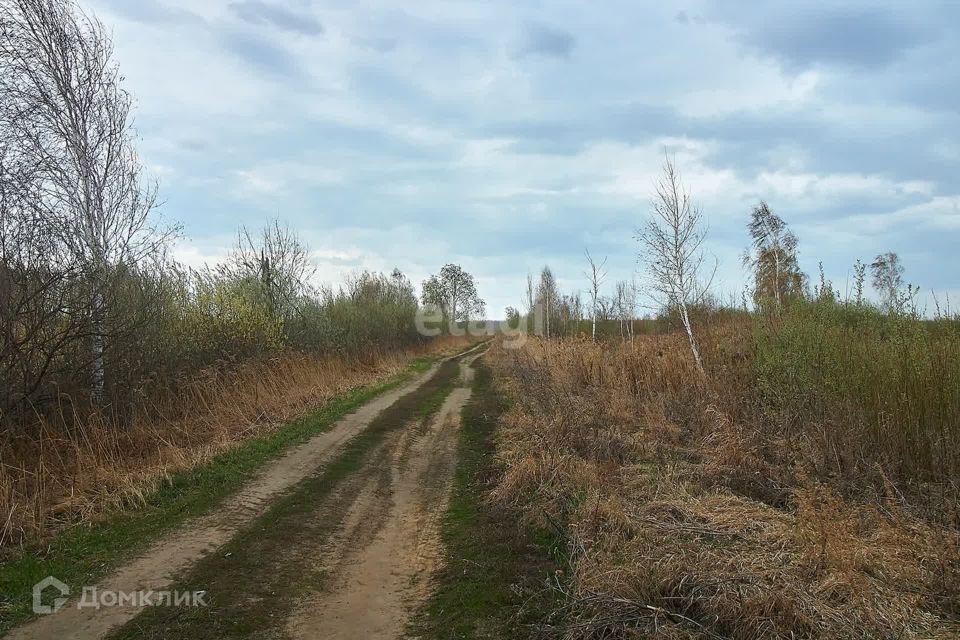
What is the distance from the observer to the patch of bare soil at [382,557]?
12.8 feet

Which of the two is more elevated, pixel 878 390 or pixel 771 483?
pixel 878 390

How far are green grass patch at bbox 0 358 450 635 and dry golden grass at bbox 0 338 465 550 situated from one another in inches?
9.3

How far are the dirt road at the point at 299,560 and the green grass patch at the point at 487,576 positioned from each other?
0.63ft

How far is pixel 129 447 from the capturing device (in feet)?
27.6

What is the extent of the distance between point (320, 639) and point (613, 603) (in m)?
1.89

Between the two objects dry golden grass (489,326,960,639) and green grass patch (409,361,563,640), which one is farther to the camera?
green grass patch (409,361,563,640)

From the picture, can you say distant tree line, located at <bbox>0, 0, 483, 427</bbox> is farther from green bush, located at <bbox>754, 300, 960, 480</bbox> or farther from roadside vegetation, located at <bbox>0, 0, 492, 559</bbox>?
green bush, located at <bbox>754, 300, 960, 480</bbox>

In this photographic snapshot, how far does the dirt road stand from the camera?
12.6ft

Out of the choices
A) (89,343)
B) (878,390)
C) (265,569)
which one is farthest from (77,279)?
(878,390)

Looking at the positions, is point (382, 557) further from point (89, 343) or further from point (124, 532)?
point (89, 343)

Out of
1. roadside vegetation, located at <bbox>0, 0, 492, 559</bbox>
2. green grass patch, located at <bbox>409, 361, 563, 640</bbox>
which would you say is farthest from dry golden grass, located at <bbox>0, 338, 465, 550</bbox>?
green grass patch, located at <bbox>409, 361, 563, 640</bbox>

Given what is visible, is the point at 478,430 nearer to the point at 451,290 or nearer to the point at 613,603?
the point at 613,603

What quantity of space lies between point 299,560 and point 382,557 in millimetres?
726

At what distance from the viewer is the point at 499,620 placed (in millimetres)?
3887
